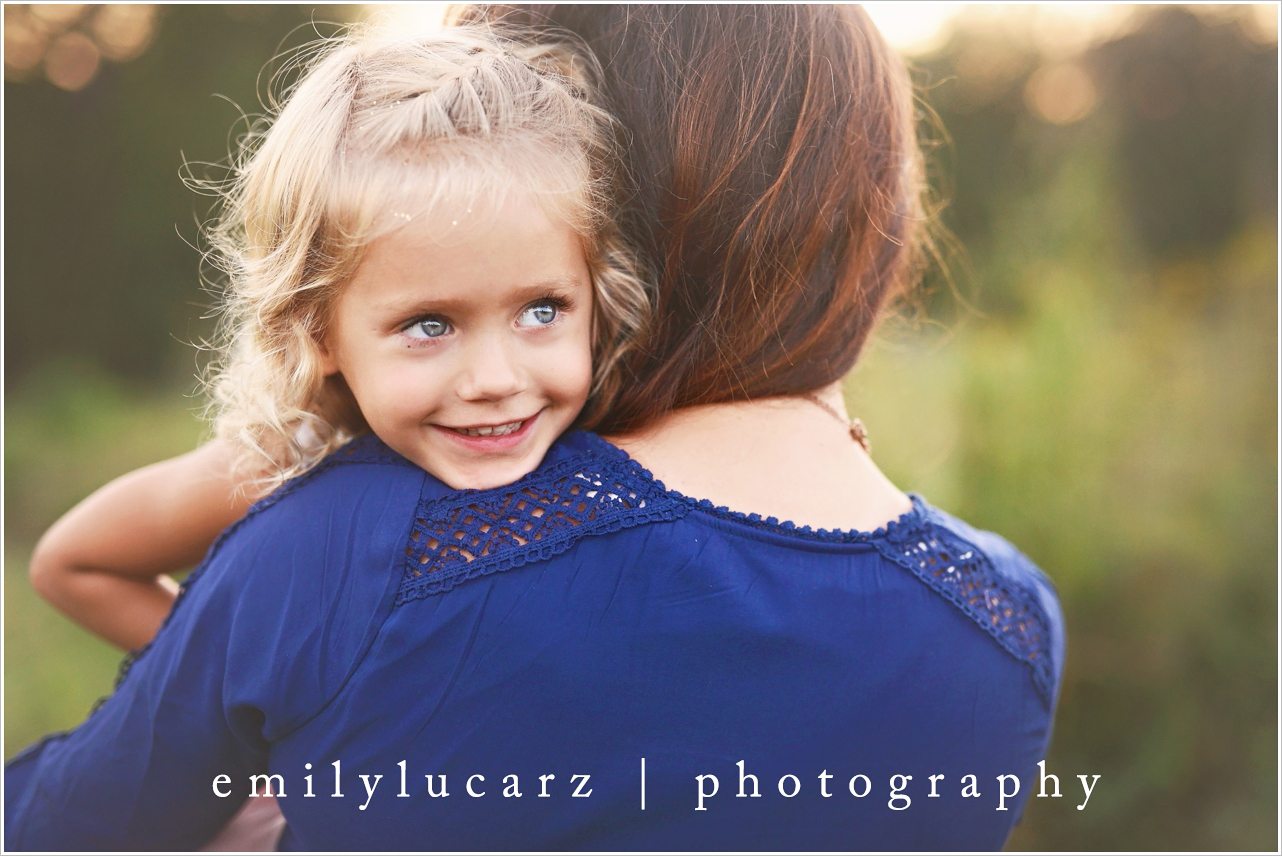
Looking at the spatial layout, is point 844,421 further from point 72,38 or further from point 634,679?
point 72,38

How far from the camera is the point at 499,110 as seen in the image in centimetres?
118

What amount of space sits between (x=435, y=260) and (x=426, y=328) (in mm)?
90

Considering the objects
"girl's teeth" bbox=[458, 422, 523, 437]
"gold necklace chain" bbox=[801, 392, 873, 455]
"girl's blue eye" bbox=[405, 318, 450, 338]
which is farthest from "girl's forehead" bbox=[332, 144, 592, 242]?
"gold necklace chain" bbox=[801, 392, 873, 455]

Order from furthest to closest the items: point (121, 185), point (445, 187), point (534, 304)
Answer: point (121, 185) < point (534, 304) < point (445, 187)

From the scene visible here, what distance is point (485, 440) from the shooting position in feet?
3.95

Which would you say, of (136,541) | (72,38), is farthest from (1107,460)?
(72,38)

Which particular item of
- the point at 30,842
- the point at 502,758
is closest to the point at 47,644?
the point at 30,842

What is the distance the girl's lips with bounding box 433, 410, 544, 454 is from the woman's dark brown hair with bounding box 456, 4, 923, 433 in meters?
0.13

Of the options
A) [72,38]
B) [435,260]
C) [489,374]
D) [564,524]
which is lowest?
[564,524]

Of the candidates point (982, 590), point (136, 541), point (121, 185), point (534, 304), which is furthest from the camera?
point (121, 185)

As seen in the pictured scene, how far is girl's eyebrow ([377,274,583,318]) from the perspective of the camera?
1164 millimetres

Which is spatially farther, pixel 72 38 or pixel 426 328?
pixel 72 38

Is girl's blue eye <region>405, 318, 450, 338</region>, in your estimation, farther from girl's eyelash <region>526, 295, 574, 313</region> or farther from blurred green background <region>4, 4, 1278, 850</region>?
blurred green background <region>4, 4, 1278, 850</region>

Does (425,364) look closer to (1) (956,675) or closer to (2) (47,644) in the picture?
(1) (956,675)
